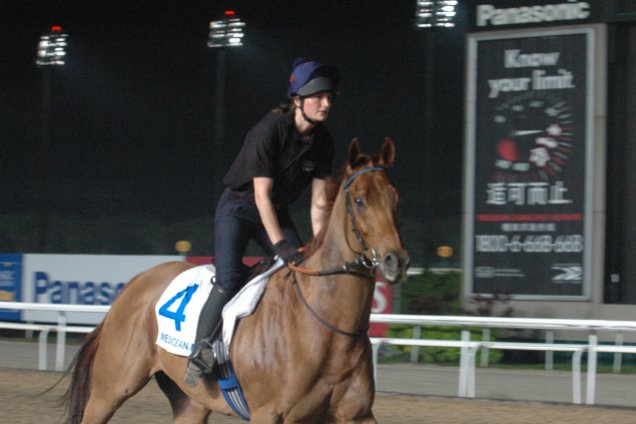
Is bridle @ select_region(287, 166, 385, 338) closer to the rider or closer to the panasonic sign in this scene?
the rider

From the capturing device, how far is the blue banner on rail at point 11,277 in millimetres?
14469

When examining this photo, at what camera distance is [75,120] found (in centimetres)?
3475

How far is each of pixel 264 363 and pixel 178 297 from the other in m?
0.91

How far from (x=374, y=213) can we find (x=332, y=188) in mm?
421

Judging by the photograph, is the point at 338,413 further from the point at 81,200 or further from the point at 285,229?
the point at 81,200

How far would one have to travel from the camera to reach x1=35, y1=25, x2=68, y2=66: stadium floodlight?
18.6 metres

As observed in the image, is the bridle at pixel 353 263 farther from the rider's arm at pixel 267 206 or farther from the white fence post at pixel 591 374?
the white fence post at pixel 591 374

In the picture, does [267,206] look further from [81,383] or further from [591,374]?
[591,374]

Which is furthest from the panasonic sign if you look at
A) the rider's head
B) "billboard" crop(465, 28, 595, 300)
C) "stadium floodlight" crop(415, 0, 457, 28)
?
the rider's head

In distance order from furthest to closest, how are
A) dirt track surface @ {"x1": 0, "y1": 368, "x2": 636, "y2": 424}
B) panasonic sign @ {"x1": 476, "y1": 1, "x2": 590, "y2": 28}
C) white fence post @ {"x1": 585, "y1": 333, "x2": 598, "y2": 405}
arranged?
panasonic sign @ {"x1": 476, "y1": 1, "x2": 590, "y2": 28} < white fence post @ {"x1": 585, "y1": 333, "x2": 598, "y2": 405} < dirt track surface @ {"x1": 0, "y1": 368, "x2": 636, "y2": 424}

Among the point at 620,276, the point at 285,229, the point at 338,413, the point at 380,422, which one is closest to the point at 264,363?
the point at 338,413

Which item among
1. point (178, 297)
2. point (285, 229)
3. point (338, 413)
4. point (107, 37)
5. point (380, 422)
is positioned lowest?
point (380, 422)

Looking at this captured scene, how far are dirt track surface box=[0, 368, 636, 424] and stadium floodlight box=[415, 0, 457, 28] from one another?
7426 mm

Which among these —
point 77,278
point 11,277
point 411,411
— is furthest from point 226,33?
point 411,411
